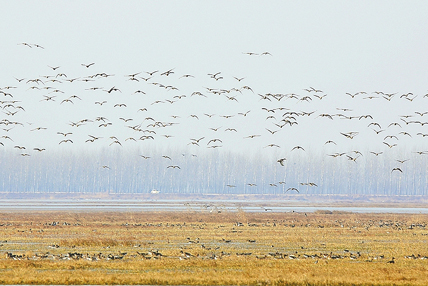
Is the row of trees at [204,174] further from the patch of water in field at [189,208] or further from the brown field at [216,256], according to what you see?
the brown field at [216,256]

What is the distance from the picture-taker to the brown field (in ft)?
73.8

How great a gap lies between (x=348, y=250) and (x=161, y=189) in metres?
152

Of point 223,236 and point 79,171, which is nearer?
point 223,236

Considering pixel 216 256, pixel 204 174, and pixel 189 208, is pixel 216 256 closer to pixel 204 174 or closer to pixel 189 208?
pixel 189 208

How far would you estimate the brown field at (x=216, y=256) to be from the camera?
22484 mm

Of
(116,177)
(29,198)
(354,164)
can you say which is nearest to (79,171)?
(116,177)

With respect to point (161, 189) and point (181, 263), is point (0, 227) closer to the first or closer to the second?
point (181, 263)

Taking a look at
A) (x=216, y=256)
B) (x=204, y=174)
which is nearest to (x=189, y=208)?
(x=216, y=256)

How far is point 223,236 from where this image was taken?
141ft

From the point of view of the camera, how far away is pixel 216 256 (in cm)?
3008

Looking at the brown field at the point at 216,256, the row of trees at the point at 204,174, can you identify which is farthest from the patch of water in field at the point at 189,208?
the row of trees at the point at 204,174

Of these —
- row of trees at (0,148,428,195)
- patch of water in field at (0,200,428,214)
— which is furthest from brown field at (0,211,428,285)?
row of trees at (0,148,428,195)

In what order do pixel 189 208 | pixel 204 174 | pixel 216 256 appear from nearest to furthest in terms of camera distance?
pixel 216 256 → pixel 189 208 → pixel 204 174

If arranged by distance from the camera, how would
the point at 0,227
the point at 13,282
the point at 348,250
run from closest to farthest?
the point at 13,282 → the point at 348,250 → the point at 0,227
